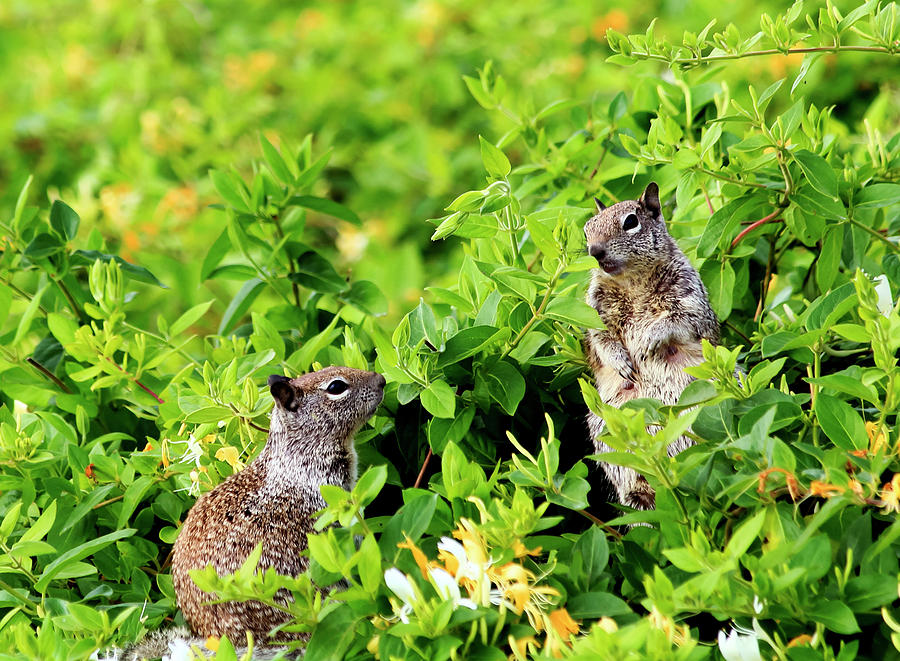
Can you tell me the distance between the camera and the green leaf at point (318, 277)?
8.34ft

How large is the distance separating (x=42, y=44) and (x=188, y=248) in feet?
12.8

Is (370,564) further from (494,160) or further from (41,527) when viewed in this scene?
(494,160)

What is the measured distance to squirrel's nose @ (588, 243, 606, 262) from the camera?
6.66 ft

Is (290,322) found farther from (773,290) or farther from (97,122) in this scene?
(97,122)

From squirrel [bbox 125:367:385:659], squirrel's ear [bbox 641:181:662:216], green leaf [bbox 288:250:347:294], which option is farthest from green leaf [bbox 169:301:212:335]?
squirrel's ear [bbox 641:181:662:216]

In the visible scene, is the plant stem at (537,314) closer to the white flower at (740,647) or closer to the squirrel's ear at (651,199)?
the squirrel's ear at (651,199)

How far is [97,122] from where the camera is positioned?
636cm

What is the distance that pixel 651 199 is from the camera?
7.30 feet

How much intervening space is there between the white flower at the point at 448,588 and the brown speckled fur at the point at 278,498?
0.39 metres

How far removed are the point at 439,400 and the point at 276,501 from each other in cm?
44

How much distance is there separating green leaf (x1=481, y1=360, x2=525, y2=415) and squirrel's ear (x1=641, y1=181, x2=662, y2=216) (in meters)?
0.54

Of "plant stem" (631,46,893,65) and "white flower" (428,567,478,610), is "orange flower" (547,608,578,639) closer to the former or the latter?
"white flower" (428,567,478,610)

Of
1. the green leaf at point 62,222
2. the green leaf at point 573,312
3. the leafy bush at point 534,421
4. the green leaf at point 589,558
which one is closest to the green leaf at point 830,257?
the leafy bush at point 534,421

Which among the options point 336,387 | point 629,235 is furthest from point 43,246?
point 629,235
